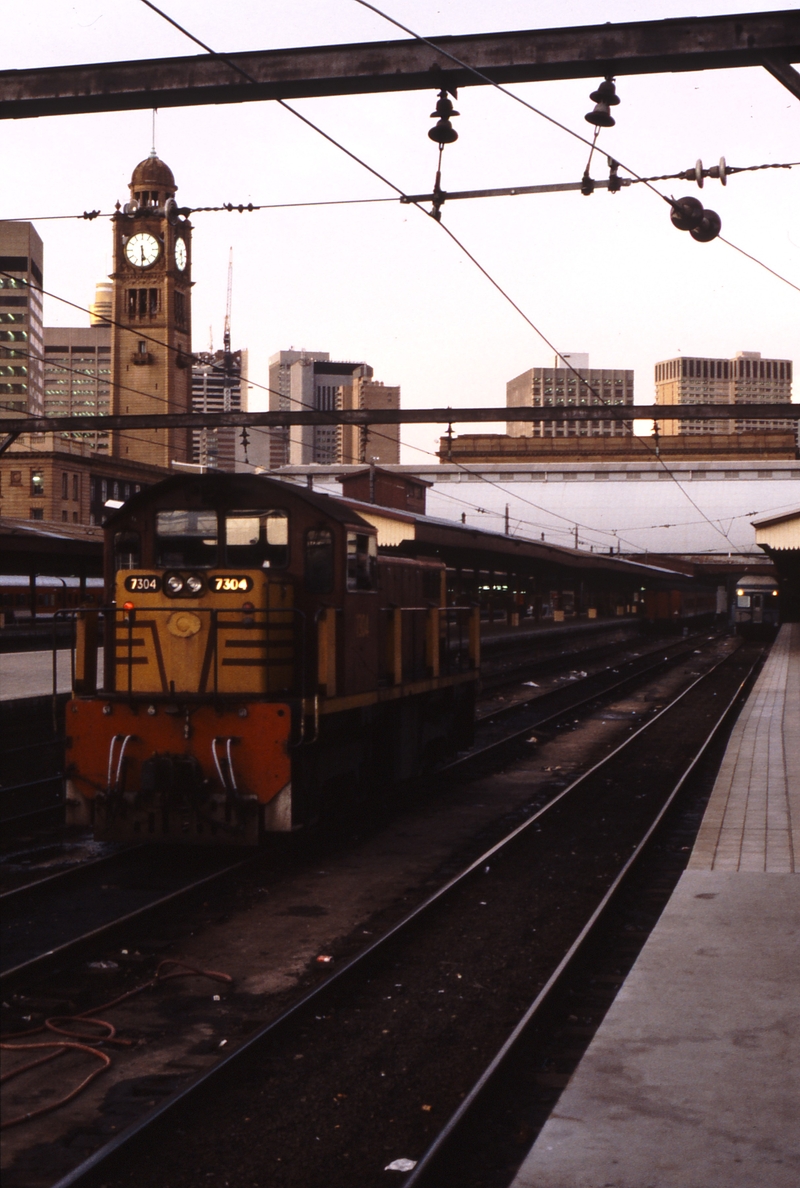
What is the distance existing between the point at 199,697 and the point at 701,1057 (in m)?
5.40

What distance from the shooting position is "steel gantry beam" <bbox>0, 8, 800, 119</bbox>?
7844 mm

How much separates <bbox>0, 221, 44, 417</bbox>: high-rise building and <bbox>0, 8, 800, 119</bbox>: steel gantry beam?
464 ft

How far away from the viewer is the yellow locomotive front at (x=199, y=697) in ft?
30.9

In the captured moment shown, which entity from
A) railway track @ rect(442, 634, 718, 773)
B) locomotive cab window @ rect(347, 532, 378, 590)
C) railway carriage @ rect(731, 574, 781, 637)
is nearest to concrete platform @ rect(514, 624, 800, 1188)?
locomotive cab window @ rect(347, 532, 378, 590)

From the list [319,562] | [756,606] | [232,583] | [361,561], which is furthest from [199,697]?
[756,606]

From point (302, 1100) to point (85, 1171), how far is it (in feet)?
3.94

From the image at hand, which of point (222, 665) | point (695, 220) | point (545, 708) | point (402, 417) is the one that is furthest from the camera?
point (545, 708)

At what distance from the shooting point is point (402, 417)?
17172mm

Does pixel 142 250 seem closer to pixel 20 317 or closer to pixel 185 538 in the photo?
pixel 20 317

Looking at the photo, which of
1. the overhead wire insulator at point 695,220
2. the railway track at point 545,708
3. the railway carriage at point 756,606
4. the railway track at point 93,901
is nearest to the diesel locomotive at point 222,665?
the railway track at point 93,901

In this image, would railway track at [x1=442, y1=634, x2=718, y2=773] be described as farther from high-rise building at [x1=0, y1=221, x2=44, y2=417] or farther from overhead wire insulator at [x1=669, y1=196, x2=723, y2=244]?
high-rise building at [x1=0, y1=221, x2=44, y2=417]

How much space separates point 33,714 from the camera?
48.1ft

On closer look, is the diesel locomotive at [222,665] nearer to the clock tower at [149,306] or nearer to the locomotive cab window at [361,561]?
the locomotive cab window at [361,561]

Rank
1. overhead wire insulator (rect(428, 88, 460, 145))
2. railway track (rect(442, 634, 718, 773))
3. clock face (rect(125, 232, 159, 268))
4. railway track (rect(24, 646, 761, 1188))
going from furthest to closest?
clock face (rect(125, 232, 159, 268)) < railway track (rect(442, 634, 718, 773)) < overhead wire insulator (rect(428, 88, 460, 145)) < railway track (rect(24, 646, 761, 1188))
